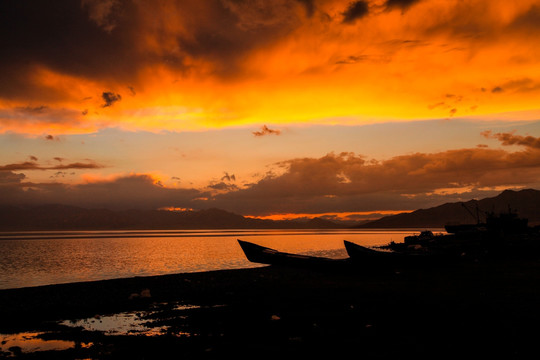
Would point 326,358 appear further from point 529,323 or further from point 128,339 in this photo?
point 529,323

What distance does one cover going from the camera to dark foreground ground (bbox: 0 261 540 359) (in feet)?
34.7

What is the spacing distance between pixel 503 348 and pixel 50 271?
1834 inches

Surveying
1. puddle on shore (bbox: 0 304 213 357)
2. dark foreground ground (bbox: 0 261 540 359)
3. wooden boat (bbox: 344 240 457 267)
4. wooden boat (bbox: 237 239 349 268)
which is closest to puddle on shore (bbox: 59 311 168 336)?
puddle on shore (bbox: 0 304 213 357)

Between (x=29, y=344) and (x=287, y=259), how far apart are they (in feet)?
72.1

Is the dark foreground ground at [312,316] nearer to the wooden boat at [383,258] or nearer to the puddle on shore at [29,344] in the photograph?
the puddle on shore at [29,344]

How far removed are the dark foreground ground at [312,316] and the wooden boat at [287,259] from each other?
307cm

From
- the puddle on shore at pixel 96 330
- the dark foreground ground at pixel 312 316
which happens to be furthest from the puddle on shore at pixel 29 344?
the dark foreground ground at pixel 312 316

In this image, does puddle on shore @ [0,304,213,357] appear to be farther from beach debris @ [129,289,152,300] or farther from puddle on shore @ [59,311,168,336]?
beach debris @ [129,289,152,300]

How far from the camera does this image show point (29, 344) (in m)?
12.5

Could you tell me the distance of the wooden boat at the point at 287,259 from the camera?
2979 centimetres

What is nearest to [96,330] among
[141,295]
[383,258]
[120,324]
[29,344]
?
[120,324]

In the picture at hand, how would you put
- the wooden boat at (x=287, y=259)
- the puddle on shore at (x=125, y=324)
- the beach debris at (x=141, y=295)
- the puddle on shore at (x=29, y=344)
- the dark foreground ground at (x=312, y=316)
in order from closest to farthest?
the dark foreground ground at (x=312, y=316) → the puddle on shore at (x=29, y=344) → the puddle on shore at (x=125, y=324) → the beach debris at (x=141, y=295) → the wooden boat at (x=287, y=259)

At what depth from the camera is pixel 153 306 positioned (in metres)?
18.8

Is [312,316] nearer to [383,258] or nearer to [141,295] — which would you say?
[141,295]
